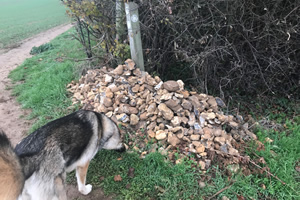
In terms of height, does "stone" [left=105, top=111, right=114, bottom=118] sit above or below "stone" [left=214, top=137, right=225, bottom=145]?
above

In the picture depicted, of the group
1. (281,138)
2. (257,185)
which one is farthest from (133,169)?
(281,138)

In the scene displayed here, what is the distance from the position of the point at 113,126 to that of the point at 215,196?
1672mm

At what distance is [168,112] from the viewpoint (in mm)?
3326

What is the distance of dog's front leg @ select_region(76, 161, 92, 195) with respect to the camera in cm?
257

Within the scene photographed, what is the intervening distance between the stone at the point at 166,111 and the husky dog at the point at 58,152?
3.16 ft

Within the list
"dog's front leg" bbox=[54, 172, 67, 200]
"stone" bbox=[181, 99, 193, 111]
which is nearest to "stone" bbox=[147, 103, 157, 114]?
"stone" bbox=[181, 99, 193, 111]

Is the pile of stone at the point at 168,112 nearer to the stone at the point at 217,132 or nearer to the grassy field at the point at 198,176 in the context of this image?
the stone at the point at 217,132

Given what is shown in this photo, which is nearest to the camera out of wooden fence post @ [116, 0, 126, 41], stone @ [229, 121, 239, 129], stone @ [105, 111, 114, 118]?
stone @ [229, 121, 239, 129]

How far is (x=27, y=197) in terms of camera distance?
6.20ft

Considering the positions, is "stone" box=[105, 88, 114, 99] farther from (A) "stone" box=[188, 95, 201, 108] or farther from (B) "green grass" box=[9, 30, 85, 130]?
(A) "stone" box=[188, 95, 201, 108]

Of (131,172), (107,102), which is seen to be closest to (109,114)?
(107,102)

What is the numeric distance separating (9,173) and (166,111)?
7.32ft

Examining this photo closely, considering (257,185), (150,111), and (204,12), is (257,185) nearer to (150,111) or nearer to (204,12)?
(150,111)

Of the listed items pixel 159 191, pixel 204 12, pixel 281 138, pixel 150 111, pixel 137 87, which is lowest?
pixel 281 138
